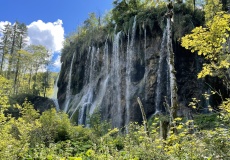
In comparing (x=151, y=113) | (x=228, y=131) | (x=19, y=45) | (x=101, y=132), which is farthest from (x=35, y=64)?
(x=228, y=131)

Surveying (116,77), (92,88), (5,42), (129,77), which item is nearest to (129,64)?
(129,77)

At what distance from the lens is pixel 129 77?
2298cm

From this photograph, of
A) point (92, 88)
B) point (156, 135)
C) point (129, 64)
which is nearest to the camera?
point (156, 135)

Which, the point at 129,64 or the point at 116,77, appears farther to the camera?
the point at 116,77

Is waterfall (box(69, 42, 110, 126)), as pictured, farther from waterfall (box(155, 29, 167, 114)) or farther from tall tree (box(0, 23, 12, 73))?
tall tree (box(0, 23, 12, 73))

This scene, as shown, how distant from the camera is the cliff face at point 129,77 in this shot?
808 inches

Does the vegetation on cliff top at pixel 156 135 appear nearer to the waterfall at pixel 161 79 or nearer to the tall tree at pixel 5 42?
the waterfall at pixel 161 79

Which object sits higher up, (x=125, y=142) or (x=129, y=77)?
(x=129, y=77)

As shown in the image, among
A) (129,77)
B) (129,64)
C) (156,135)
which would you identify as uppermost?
(129,64)

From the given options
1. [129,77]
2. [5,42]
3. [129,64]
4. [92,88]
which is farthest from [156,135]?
[5,42]

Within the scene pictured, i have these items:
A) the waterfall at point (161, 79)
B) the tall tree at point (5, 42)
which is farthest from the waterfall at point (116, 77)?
the tall tree at point (5, 42)

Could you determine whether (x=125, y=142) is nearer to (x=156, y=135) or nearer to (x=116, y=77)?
(x=156, y=135)

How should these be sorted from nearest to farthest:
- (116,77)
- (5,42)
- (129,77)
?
(129,77) → (116,77) → (5,42)

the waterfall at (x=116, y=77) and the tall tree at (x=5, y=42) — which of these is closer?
the waterfall at (x=116, y=77)
